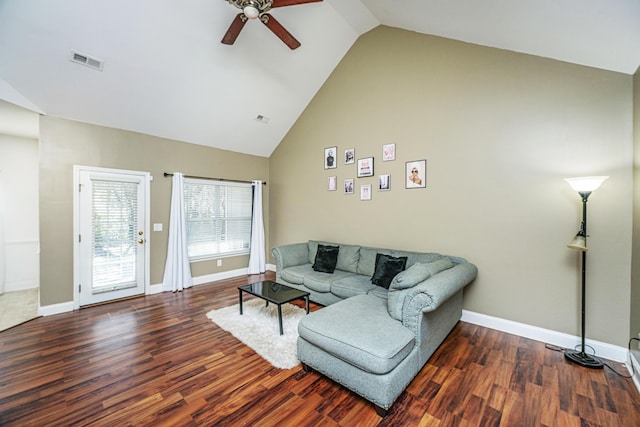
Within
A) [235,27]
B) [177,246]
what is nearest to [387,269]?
[235,27]

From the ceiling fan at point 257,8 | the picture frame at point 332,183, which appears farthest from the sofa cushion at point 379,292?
the ceiling fan at point 257,8

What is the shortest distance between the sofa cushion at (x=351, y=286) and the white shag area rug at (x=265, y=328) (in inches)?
23.0

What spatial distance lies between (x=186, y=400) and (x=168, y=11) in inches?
160

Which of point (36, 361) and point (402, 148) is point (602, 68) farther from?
point (36, 361)

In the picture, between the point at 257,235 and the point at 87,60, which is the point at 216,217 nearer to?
the point at 257,235

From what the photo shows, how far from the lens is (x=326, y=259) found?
169 inches

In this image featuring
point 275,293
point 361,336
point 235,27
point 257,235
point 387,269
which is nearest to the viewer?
point 361,336

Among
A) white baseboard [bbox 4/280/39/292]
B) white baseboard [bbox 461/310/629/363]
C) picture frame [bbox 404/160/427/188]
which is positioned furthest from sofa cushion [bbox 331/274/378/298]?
white baseboard [bbox 4/280/39/292]

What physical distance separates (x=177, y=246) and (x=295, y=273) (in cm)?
237

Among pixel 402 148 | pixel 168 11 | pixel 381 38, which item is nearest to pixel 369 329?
pixel 402 148

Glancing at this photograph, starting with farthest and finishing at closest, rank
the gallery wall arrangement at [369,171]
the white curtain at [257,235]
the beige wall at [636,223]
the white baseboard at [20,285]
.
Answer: the white curtain at [257,235], the white baseboard at [20,285], the gallery wall arrangement at [369,171], the beige wall at [636,223]

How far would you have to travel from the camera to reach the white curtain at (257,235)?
5984mm

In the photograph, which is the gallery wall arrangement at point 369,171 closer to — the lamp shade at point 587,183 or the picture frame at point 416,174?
the picture frame at point 416,174

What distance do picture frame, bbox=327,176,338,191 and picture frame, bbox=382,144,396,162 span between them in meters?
1.06
